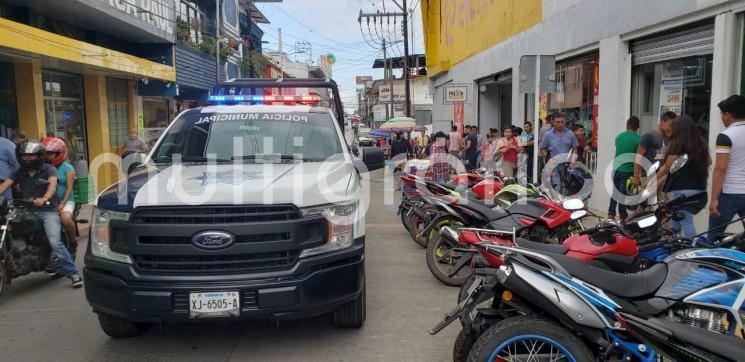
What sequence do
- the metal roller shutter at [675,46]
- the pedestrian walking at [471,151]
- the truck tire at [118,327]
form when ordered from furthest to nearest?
the pedestrian walking at [471,151], the metal roller shutter at [675,46], the truck tire at [118,327]

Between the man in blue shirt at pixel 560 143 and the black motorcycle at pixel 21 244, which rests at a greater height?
the man in blue shirt at pixel 560 143

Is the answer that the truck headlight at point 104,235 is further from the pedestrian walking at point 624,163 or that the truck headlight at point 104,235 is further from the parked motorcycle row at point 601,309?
the pedestrian walking at point 624,163

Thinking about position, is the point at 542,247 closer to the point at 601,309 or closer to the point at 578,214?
the point at 601,309

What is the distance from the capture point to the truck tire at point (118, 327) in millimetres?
4461

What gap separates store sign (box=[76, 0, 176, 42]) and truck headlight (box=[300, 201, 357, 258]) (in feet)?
33.8

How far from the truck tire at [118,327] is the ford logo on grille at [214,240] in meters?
1.16

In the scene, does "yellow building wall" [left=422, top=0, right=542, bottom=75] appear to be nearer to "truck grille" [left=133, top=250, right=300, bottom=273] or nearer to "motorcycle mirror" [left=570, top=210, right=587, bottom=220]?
"motorcycle mirror" [left=570, top=210, right=587, bottom=220]

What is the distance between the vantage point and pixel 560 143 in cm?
997

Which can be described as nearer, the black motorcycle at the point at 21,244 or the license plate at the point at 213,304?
the license plate at the point at 213,304

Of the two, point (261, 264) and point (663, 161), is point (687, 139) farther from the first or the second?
point (261, 264)

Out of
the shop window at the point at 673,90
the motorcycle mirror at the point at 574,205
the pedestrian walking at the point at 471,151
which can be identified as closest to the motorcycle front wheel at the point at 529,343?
the motorcycle mirror at the point at 574,205

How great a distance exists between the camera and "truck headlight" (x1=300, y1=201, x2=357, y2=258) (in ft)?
13.4

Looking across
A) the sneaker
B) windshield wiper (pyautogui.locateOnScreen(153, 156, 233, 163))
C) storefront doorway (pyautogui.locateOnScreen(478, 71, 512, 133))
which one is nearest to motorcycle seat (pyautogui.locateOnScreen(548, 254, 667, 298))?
windshield wiper (pyautogui.locateOnScreen(153, 156, 233, 163))

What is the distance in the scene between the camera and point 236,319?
12.7ft
